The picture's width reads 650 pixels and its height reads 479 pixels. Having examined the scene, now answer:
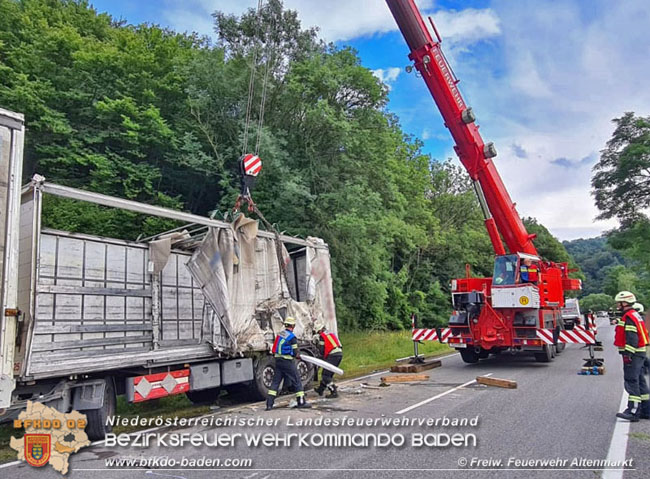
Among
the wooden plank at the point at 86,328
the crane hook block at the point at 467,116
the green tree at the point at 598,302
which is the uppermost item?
the crane hook block at the point at 467,116

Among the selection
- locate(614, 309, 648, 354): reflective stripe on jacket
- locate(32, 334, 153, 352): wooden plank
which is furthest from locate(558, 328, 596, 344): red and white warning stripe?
locate(32, 334, 153, 352): wooden plank

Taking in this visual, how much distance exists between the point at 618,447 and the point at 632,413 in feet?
4.82

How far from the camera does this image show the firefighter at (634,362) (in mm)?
6305

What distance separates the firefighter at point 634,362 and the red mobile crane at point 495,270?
15.5 ft

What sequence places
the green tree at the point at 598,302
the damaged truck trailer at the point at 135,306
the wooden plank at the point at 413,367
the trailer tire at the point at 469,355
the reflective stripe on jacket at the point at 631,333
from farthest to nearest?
the green tree at the point at 598,302 < the trailer tire at the point at 469,355 < the wooden plank at the point at 413,367 < the reflective stripe on jacket at the point at 631,333 < the damaged truck trailer at the point at 135,306

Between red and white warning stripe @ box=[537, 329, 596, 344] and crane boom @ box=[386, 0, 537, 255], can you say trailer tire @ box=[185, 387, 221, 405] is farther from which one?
crane boom @ box=[386, 0, 537, 255]

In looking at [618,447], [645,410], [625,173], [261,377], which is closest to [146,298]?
[261,377]

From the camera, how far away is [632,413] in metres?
6.37

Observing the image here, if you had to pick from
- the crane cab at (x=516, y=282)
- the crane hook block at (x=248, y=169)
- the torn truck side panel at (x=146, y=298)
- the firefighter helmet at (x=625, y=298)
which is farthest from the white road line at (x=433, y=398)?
the crane hook block at (x=248, y=169)

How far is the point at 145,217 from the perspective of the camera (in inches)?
555

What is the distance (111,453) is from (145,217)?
9574mm

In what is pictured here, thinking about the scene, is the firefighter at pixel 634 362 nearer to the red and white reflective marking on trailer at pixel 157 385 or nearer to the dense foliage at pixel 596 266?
the red and white reflective marking on trailer at pixel 157 385

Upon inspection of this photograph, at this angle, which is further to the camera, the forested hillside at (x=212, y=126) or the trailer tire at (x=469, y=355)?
the forested hillside at (x=212, y=126)

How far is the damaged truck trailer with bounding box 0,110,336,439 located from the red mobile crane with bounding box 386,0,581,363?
415 cm
